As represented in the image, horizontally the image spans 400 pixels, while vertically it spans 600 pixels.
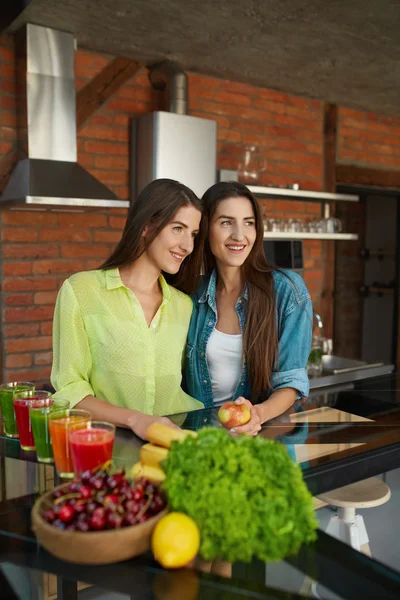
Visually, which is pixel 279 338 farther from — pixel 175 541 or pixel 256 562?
pixel 175 541

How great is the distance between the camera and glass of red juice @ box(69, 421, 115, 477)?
1.36 metres

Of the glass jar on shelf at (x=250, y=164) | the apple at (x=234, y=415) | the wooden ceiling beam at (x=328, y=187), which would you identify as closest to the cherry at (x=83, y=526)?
the apple at (x=234, y=415)

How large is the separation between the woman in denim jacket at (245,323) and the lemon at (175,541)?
42.8 inches

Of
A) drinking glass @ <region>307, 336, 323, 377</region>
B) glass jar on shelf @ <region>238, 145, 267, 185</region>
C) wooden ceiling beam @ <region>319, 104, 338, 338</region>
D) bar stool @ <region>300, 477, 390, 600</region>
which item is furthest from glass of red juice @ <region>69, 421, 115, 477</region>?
wooden ceiling beam @ <region>319, 104, 338, 338</region>

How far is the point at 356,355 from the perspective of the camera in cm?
691

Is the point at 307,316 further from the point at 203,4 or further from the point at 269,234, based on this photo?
the point at 269,234

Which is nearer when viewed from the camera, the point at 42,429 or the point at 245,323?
the point at 42,429

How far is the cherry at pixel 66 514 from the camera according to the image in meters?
1.10

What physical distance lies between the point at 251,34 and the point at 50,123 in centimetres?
123

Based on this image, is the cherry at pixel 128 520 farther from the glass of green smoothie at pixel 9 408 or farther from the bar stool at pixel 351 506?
the bar stool at pixel 351 506

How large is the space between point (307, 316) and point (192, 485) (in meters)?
1.24

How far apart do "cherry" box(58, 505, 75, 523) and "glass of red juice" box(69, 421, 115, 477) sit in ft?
0.82

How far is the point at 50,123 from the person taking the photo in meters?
3.34

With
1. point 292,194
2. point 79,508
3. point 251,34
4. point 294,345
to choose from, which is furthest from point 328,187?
point 79,508
